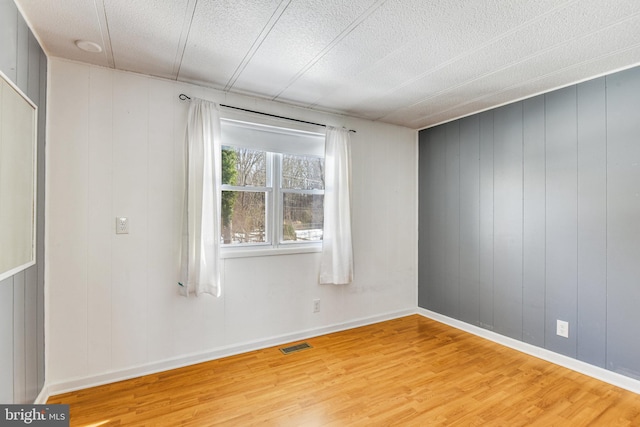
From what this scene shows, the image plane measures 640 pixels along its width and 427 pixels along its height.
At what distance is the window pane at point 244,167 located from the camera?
282cm

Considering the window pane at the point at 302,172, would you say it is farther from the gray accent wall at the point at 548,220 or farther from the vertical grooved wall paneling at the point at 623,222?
the vertical grooved wall paneling at the point at 623,222

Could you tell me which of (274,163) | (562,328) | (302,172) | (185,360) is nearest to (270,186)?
(274,163)

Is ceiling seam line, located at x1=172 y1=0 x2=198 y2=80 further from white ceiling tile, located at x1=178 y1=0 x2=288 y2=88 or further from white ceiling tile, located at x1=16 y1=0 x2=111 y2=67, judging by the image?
white ceiling tile, located at x1=16 y1=0 x2=111 y2=67


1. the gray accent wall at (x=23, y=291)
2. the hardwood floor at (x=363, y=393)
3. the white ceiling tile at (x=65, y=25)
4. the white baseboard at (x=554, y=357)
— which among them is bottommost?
the hardwood floor at (x=363, y=393)

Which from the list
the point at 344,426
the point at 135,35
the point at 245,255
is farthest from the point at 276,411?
the point at 135,35

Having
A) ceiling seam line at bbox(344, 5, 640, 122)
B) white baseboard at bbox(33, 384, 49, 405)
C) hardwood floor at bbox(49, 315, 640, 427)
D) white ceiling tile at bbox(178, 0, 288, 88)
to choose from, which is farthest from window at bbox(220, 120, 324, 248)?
white baseboard at bbox(33, 384, 49, 405)

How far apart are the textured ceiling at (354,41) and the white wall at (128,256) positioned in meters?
0.31

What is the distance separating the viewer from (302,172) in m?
3.21

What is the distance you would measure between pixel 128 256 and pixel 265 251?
110 centimetres

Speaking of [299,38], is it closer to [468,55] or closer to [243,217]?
[468,55]

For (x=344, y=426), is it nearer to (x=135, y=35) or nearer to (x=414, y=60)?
(x=414, y=60)

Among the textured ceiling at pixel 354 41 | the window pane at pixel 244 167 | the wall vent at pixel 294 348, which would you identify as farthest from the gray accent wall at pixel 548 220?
the window pane at pixel 244 167

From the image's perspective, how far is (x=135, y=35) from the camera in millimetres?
1880

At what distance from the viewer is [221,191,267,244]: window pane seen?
2828 mm
